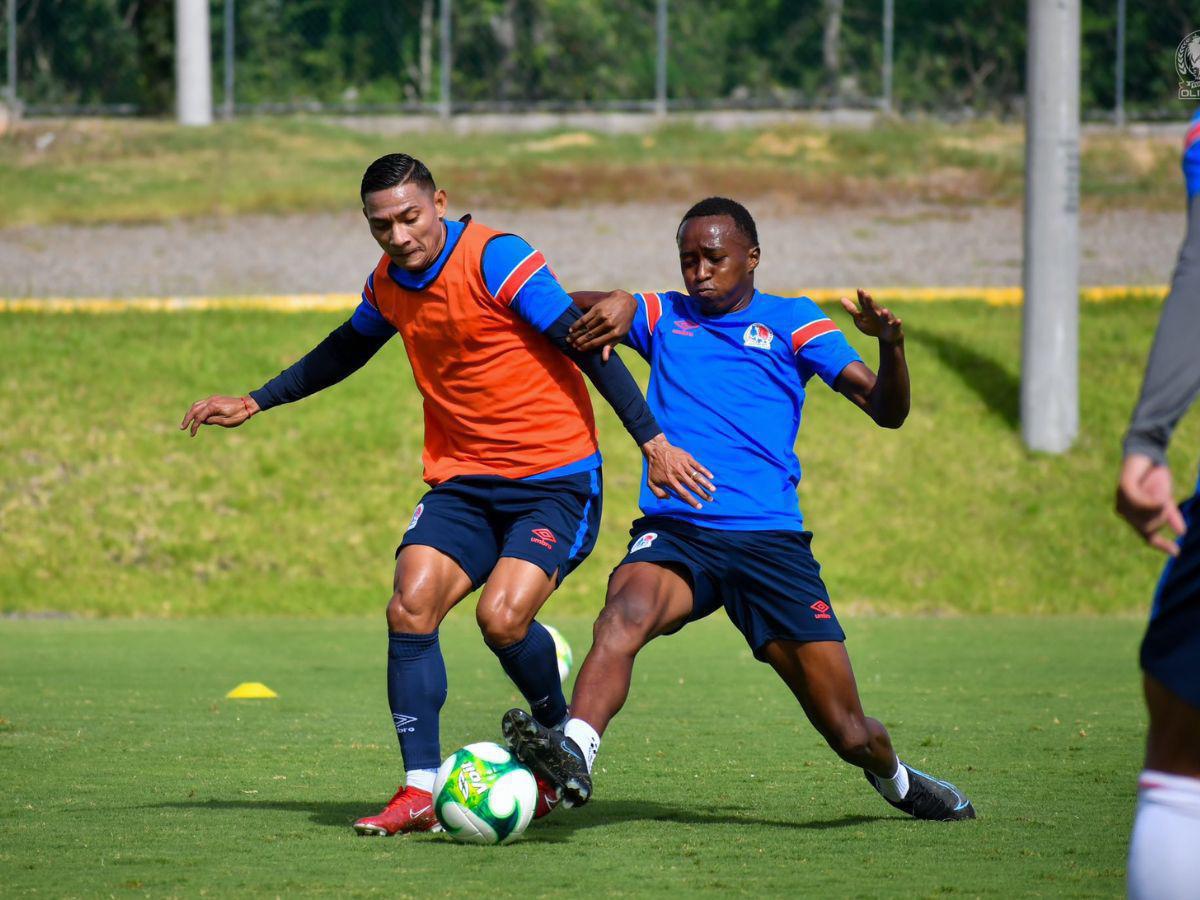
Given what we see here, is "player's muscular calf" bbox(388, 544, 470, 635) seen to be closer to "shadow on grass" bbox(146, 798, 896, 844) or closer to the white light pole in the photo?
"shadow on grass" bbox(146, 798, 896, 844)

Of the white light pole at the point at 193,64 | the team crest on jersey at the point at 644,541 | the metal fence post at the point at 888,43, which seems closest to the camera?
the team crest on jersey at the point at 644,541

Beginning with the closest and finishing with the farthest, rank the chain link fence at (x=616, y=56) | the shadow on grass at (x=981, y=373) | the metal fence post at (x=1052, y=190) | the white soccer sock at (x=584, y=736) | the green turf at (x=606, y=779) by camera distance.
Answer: the green turf at (x=606, y=779)
the white soccer sock at (x=584, y=736)
the metal fence post at (x=1052, y=190)
the shadow on grass at (x=981, y=373)
the chain link fence at (x=616, y=56)

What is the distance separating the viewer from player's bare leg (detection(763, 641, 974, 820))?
537 cm

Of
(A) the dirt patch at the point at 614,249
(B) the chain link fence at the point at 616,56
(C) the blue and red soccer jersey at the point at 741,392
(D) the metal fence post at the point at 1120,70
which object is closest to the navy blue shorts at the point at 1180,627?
(C) the blue and red soccer jersey at the point at 741,392

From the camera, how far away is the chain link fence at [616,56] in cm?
2444

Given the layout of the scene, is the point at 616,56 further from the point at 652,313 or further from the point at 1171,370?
the point at 1171,370

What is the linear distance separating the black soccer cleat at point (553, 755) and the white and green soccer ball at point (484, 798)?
7.3 inches

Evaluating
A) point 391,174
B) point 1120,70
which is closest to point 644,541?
point 391,174

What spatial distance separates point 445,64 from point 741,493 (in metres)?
20.5

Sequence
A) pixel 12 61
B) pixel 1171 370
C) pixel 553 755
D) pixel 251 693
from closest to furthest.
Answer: pixel 1171 370, pixel 553 755, pixel 251 693, pixel 12 61

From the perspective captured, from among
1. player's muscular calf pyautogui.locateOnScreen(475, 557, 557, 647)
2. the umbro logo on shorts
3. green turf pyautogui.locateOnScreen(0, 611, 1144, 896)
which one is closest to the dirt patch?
green turf pyautogui.locateOnScreen(0, 611, 1144, 896)

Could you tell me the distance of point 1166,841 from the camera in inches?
124

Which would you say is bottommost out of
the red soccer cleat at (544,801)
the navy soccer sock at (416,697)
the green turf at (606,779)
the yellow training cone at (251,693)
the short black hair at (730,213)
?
Answer: the yellow training cone at (251,693)

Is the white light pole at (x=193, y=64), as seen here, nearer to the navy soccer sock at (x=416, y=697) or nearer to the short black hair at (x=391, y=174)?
the short black hair at (x=391, y=174)
